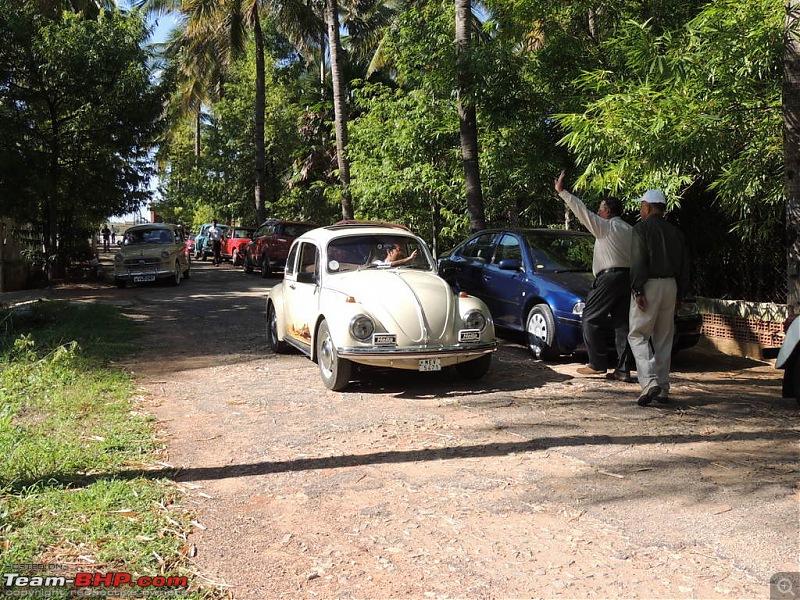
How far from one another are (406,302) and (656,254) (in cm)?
240

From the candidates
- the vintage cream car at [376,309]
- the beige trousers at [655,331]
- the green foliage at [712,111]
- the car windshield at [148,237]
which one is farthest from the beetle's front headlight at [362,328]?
the car windshield at [148,237]

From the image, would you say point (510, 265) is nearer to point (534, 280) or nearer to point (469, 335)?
point (534, 280)

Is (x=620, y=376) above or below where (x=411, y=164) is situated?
below

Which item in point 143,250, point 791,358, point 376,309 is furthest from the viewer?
point 143,250

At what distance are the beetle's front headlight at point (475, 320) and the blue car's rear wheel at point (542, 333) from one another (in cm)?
165

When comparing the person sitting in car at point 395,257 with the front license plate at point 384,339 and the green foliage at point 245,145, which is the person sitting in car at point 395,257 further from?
the green foliage at point 245,145

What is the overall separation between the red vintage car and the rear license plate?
22.6 meters

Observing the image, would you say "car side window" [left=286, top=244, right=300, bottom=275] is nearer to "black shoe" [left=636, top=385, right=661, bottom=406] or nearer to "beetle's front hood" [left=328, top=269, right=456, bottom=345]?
"beetle's front hood" [left=328, top=269, right=456, bottom=345]

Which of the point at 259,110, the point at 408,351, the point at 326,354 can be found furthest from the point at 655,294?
the point at 259,110

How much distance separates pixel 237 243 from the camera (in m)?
29.8

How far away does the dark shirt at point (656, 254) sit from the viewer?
22.5ft

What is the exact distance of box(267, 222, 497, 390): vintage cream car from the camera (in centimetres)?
733

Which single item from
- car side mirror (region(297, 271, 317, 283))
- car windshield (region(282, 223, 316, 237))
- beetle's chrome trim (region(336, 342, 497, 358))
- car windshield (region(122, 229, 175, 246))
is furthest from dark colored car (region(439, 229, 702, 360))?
car windshield (region(282, 223, 316, 237))

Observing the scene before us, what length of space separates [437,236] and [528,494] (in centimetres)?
1392
